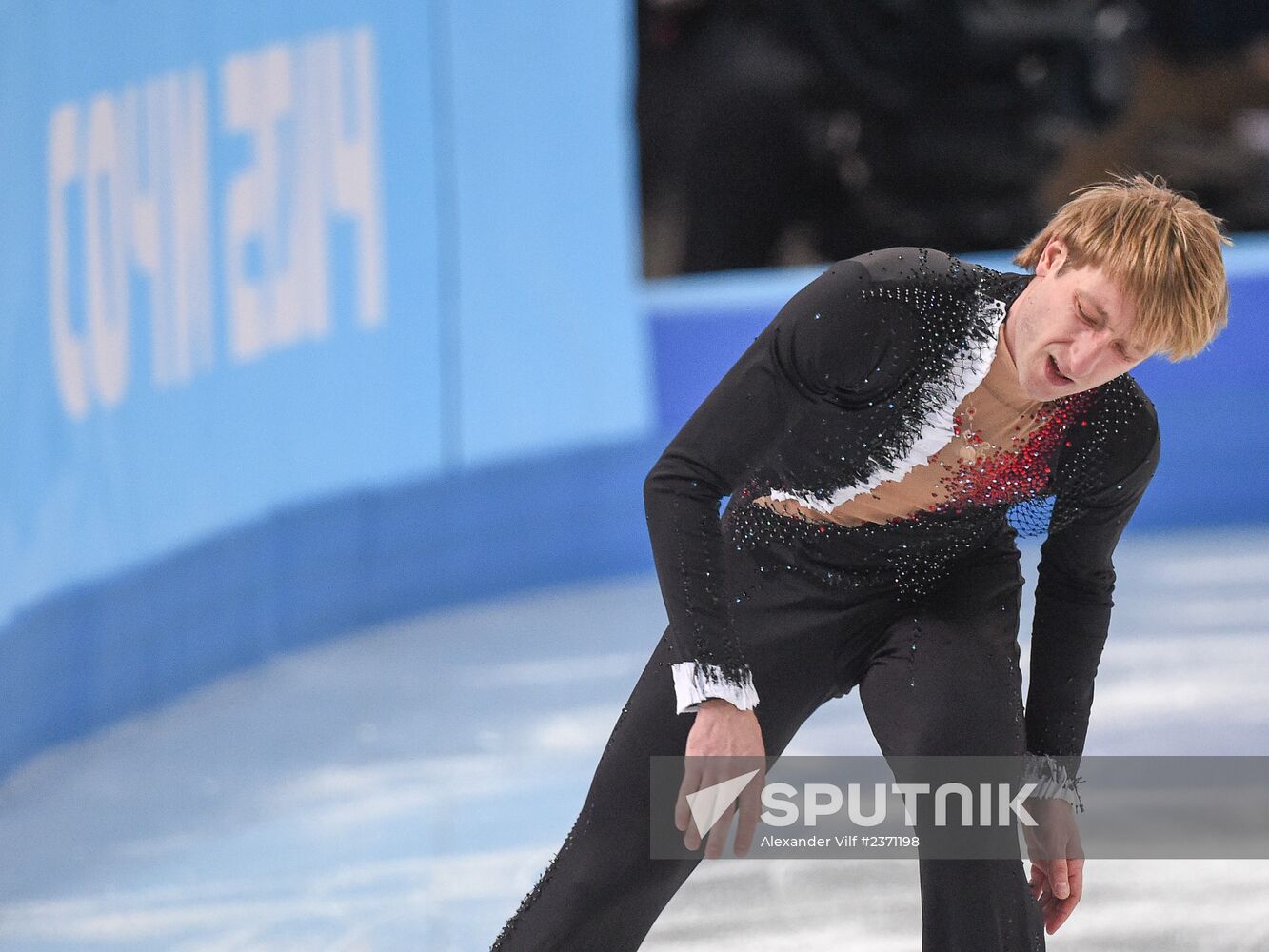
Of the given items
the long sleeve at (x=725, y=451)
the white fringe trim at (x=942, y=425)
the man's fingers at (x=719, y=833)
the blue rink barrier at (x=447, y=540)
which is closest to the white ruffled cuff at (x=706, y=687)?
the long sleeve at (x=725, y=451)

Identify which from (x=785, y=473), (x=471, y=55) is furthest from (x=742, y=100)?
(x=785, y=473)

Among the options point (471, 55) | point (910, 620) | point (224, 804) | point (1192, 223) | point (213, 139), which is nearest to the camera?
point (1192, 223)

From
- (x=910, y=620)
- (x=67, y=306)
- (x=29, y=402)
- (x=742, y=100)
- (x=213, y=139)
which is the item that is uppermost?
(x=742, y=100)

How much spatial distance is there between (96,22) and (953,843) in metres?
2.68

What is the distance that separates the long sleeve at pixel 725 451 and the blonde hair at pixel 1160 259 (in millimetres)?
238

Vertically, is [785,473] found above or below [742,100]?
below

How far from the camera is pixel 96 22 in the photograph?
3.83 metres

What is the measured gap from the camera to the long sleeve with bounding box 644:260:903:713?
2.00 metres

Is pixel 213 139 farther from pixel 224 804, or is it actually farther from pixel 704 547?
pixel 704 547

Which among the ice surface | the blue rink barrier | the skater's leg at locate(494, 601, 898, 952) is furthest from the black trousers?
the blue rink barrier

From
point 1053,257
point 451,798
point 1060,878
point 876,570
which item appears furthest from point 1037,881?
point 451,798

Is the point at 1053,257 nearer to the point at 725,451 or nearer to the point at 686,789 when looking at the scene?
the point at 725,451

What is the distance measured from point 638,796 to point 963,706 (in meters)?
0.38

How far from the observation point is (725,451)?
2.00m
